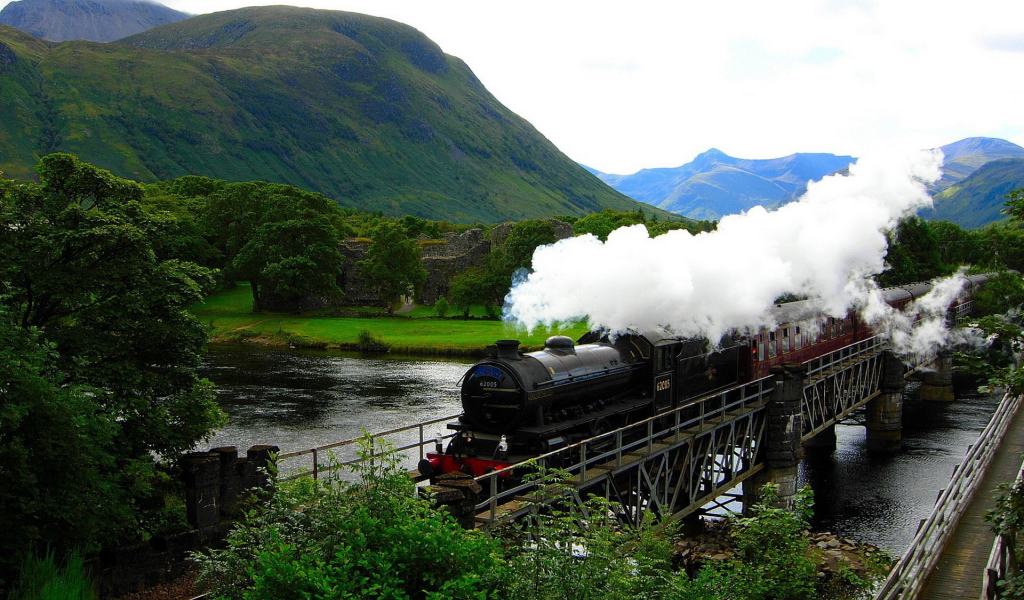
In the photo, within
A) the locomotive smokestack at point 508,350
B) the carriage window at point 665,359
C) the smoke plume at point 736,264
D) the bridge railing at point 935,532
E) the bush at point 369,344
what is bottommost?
the bush at point 369,344

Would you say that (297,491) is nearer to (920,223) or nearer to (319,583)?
(319,583)

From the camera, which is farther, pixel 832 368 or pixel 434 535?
pixel 832 368

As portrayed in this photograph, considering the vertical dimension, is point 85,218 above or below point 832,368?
above

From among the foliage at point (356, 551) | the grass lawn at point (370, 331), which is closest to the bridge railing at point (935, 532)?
the foliage at point (356, 551)

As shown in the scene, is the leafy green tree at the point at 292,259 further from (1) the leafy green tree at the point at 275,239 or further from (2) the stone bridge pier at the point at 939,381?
(2) the stone bridge pier at the point at 939,381

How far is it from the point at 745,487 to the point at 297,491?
19.5 meters

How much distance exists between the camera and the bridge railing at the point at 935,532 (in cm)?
1231

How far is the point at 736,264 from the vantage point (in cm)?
2345

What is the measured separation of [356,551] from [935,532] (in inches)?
460

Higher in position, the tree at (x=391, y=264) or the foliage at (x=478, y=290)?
the tree at (x=391, y=264)

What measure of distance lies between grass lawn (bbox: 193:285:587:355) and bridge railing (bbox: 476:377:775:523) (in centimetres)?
3188

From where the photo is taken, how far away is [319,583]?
23.9 feet

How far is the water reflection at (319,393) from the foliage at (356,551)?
2255 cm

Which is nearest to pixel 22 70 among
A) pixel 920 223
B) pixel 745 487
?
pixel 920 223
